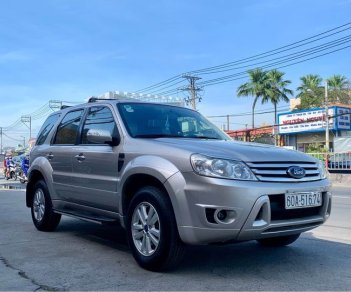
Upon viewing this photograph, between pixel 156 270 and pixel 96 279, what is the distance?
58cm

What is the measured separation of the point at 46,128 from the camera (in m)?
7.51

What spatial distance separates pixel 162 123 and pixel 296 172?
1845 mm

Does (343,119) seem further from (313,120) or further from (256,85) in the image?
(256,85)

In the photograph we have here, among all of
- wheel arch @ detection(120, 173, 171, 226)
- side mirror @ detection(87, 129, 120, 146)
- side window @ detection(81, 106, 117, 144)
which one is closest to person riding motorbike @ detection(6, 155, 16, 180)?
side window @ detection(81, 106, 117, 144)

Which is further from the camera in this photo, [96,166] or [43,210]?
[43,210]

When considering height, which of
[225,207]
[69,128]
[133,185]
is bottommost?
[225,207]

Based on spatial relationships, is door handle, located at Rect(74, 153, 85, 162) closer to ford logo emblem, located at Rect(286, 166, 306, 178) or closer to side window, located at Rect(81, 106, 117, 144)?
side window, located at Rect(81, 106, 117, 144)

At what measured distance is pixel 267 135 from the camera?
145 feet

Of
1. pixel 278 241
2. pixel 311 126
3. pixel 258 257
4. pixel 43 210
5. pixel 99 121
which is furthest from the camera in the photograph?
pixel 311 126

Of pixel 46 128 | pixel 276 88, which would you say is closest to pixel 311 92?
pixel 276 88

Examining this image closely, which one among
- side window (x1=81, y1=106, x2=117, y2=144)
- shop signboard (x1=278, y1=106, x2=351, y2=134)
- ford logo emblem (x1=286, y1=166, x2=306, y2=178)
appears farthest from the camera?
shop signboard (x1=278, y1=106, x2=351, y2=134)

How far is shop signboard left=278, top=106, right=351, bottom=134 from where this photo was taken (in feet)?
118

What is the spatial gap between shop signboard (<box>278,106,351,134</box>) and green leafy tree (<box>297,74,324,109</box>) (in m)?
8.34

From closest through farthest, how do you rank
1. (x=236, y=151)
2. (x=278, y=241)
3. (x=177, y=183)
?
(x=177, y=183)
(x=236, y=151)
(x=278, y=241)
